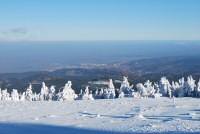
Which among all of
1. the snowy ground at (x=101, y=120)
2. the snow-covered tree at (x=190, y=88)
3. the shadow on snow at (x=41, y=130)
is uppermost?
the snow-covered tree at (x=190, y=88)

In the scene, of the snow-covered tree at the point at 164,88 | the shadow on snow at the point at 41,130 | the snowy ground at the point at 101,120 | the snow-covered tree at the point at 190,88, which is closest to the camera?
the snowy ground at the point at 101,120

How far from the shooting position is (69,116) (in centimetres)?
2597

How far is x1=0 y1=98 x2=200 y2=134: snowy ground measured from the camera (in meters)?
19.7

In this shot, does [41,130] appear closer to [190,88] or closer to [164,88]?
[190,88]

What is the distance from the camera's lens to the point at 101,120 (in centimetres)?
2316

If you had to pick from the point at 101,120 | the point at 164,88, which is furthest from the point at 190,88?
the point at 101,120

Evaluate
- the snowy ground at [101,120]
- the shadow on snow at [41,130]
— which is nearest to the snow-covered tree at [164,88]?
the snowy ground at [101,120]

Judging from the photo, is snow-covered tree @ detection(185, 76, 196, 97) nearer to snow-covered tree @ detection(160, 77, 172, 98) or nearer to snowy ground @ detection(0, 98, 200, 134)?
snow-covered tree @ detection(160, 77, 172, 98)

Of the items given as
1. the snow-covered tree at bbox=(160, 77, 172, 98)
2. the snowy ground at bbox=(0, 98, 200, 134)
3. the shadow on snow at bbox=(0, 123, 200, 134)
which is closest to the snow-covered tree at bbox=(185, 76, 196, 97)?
the snow-covered tree at bbox=(160, 77, 172, 98)

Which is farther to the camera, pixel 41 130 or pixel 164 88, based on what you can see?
pixel 164 88

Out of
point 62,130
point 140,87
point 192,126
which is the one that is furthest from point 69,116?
point 140,87

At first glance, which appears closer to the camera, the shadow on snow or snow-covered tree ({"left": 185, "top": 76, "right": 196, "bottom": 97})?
the shadow on snow

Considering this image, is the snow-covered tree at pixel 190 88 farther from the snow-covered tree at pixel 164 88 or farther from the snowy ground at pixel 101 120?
the snowy ground at pixel 101 120

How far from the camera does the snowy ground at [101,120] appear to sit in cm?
1967
